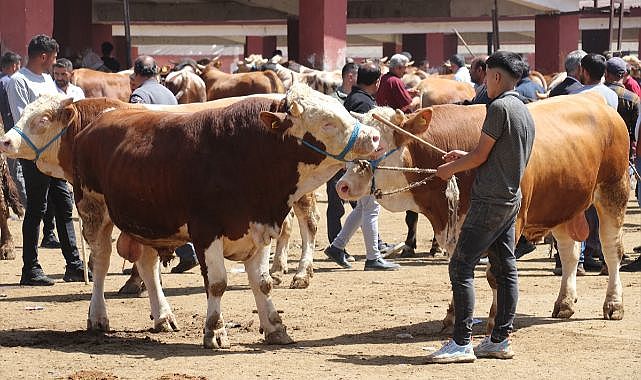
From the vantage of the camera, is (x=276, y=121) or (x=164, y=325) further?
(x=164, y=325)

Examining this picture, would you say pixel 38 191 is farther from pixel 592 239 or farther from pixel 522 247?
pixel 592 239

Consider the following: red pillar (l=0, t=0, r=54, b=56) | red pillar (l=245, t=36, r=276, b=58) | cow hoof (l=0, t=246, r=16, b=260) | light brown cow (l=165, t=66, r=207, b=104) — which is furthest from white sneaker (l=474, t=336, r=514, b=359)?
red pillar (l=245, t=36, r=276, b=58)

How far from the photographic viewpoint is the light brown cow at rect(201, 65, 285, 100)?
2161 centimetres

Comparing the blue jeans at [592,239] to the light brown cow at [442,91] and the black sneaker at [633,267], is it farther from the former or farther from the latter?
the light brown cow at [442,91]

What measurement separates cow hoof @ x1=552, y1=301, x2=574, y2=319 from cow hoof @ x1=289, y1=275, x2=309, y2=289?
8.56ft

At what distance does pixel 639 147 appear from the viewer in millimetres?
13078

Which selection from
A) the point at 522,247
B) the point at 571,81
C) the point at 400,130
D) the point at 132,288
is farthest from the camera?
the point at 522,247

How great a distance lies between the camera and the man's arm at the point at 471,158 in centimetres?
838

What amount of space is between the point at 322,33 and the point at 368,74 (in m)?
13.1

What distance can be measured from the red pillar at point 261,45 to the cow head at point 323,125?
3480 centimetres

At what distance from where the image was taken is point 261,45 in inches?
1896

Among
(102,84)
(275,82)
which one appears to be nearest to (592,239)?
(275,82)

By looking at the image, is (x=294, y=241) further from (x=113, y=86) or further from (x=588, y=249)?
(x=113, y=86)

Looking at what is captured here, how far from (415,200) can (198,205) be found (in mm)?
1807
